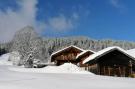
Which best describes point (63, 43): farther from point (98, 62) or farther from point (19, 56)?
point (98, 62)

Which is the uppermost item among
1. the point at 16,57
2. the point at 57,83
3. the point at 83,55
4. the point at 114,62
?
the point at 83,55

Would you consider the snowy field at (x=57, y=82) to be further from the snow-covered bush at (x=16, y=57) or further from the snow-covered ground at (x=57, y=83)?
the snow-covered bush at (x=16, y=57)

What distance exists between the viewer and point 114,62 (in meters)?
44.8

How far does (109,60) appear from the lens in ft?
146

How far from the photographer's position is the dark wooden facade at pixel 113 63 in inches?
1729

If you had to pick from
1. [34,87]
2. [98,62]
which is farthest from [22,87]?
[98,62]

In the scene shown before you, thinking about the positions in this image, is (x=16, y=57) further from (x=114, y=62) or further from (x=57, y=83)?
(x=57, y=83)

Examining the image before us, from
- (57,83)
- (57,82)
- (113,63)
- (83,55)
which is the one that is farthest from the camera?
(83,55)

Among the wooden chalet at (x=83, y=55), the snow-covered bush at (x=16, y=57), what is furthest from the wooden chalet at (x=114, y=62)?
the snow-covered bush at (x=16, y=57)

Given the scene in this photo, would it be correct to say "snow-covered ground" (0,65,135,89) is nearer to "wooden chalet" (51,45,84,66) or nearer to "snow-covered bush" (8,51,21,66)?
"wooden chalet" (51,45,84,66)

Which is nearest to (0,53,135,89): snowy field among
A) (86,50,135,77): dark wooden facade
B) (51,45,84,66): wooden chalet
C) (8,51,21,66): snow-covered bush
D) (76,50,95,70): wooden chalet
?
(86,50,135,77): dark wooden facade

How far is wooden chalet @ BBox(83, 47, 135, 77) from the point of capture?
43688mm

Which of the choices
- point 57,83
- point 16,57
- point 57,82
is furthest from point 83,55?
point 57,83

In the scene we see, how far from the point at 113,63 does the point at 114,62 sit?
216mm
